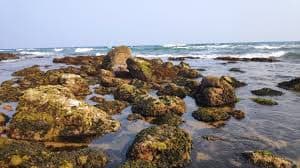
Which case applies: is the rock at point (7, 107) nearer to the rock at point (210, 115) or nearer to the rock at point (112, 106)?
the rock at point (112, 106)

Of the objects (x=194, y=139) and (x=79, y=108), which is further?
(x=79, y=108)

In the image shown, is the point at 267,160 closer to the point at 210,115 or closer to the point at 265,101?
the point at 210,115

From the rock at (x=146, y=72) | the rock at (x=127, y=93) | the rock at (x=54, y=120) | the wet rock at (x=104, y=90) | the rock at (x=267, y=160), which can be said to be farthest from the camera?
the rock at (x=146, y=72)

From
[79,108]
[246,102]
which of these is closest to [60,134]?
[79,108]

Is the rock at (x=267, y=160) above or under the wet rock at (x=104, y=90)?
above

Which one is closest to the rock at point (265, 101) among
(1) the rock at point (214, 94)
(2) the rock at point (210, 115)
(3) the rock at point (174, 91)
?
(1) the rock at point (214, 94)

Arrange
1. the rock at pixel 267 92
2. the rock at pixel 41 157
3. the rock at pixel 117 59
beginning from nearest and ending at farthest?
the rock at pixel 41 157 < the rock at pixel 267 92 < the rock at pixel 117 59

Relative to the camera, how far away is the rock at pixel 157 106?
1186 cm

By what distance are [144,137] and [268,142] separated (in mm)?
3409

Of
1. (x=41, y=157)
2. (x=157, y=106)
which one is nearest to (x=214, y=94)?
(x=157, y=106)

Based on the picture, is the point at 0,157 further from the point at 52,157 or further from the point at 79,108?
the point at 79,108

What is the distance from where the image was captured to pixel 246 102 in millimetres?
14156

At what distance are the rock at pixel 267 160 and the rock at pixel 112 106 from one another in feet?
18.5

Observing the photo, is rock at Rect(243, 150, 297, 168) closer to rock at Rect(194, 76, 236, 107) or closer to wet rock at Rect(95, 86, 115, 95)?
rock at Rect(194, 76, 236, 107)
